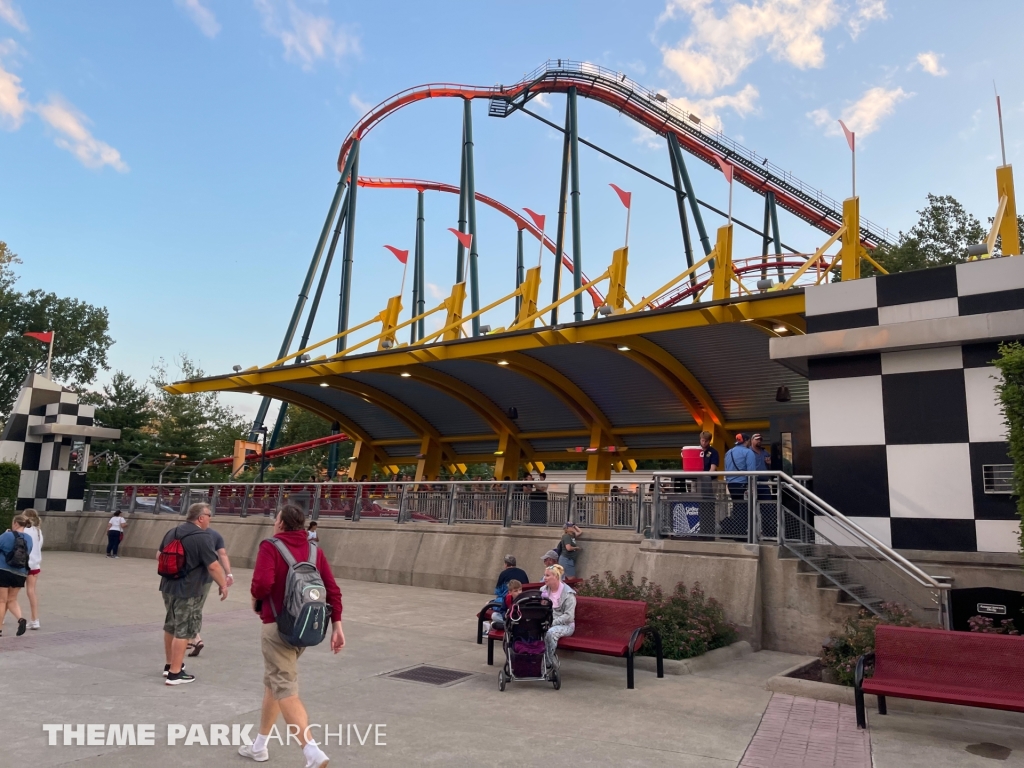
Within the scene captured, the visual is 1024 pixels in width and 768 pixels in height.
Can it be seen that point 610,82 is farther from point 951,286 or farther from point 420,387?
point 951,286

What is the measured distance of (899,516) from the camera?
10094 mm

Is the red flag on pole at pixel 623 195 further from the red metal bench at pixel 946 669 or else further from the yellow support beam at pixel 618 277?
the red metal bench at pixel 946 669

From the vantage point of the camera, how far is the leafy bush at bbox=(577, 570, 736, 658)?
8766mm

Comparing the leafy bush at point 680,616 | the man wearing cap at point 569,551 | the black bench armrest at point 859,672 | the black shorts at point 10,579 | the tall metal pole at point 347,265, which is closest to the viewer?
the black bench armrest at point 859,672

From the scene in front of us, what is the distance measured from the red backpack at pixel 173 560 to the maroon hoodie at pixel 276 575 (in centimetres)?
275

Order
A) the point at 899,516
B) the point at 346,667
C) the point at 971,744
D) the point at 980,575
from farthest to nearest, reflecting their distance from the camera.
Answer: the point at 899,516, the point at 980,575, the point at 346,667, the point at 971,744

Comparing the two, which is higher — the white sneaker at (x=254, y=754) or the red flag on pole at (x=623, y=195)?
the red flag on pole at (x=623, y=195)

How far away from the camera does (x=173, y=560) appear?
721 centimetres

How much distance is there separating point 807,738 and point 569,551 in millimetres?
6622

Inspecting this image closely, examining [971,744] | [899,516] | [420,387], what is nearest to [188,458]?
[420,387]

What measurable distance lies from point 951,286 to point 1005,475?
2.62m

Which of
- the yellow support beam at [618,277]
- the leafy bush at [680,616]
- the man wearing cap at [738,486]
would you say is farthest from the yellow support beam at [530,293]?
the leafy bush at [680,616]

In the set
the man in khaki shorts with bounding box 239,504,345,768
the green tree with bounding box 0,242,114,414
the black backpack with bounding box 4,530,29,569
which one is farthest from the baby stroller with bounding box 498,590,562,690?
the green tree with bounding box 0,242,114,414

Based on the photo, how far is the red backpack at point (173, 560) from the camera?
7.19 m
